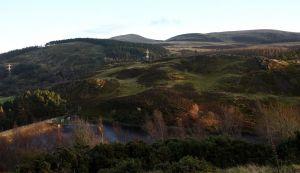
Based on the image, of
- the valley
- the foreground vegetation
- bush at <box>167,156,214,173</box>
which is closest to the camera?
bush at <box>167,156,214,173</box>

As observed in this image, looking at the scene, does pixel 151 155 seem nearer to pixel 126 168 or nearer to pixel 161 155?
pixel 161 155

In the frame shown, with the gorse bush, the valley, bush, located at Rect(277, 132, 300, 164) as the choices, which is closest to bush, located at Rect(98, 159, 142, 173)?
the gorse bush

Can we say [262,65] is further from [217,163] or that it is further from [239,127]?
[217,163]

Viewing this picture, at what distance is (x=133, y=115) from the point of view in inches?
5433

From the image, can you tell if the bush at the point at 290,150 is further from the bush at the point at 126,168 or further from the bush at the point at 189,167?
the bush at the point at 126,168

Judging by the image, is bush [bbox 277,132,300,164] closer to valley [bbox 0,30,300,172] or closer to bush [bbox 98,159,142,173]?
bush [bbox 98,159,142,173]

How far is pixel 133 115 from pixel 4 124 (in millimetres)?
39863

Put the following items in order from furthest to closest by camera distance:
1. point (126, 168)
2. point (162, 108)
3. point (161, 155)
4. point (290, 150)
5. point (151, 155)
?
point (162, 108) → point (161, 155) → point (151, 155) → point (290, 150) → point (126, 168)

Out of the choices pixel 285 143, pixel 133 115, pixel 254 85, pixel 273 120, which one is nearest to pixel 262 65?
pixel 254 85

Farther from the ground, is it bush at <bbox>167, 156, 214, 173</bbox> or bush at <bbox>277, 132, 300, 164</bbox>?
bush at <bbox>167, 156, 214, 173</bbox>

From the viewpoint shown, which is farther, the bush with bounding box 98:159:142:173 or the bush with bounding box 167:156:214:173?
the bush with bounding box 98:159:142:173

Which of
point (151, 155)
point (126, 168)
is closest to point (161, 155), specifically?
point (151, 155)

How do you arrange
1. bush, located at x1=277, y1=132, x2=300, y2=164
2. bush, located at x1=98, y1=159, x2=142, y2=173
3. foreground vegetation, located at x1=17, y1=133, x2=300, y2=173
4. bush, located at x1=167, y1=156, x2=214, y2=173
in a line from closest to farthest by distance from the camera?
bush, located at x1=167, y1=156, x2=214, y2=173, bush, located at x1=98, y1=159, x2=142, y2=173, foreground vegetation, located at x1=17, y1=133, x2=300, y2=173, bush, located at x1=277, y1=132, x2=300, y2=164

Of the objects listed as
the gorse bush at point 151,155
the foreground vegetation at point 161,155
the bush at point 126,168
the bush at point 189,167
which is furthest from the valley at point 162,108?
the bush at point 189,167
